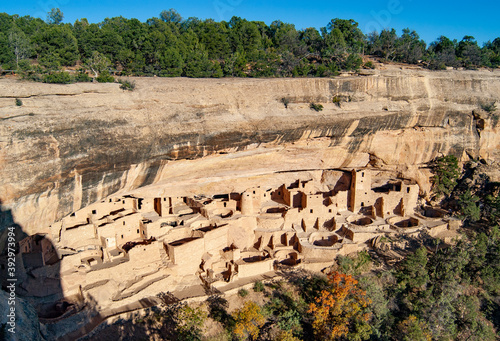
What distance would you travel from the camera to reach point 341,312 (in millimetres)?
14258

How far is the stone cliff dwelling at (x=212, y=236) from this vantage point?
12.8 m

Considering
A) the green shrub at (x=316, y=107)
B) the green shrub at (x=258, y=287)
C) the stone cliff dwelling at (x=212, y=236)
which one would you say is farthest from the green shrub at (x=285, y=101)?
the green shrub at (x=258, y=287)

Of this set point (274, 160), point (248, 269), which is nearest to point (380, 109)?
point (274, 160)

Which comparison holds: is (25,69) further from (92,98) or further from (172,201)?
(172,201)

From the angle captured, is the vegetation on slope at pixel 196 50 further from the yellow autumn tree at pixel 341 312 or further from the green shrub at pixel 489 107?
the yellow autumn tree at pixel 341 312

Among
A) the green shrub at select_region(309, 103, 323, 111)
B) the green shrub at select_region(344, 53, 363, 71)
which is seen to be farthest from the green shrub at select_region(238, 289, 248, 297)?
the green shrub at select_region(344, 53, 363, 71)

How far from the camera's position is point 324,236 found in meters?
17.4

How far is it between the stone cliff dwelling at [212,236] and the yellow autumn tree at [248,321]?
148 centimetres

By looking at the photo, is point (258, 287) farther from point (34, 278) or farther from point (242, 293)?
point (34, 278)

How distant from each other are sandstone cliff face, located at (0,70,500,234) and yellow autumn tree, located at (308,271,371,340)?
19.3ft

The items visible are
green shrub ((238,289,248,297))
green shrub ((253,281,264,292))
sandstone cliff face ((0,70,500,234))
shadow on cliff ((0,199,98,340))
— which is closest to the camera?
shadow on cliff ((0,199,98,340))

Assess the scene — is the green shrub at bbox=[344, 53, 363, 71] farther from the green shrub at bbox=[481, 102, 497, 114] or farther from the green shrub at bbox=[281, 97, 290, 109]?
the green shrub at bbox=[281, 97, 290, 109]

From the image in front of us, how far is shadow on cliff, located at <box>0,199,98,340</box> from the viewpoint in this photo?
10914 mm

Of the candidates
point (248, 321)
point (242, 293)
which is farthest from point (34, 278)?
point (242, 293)
